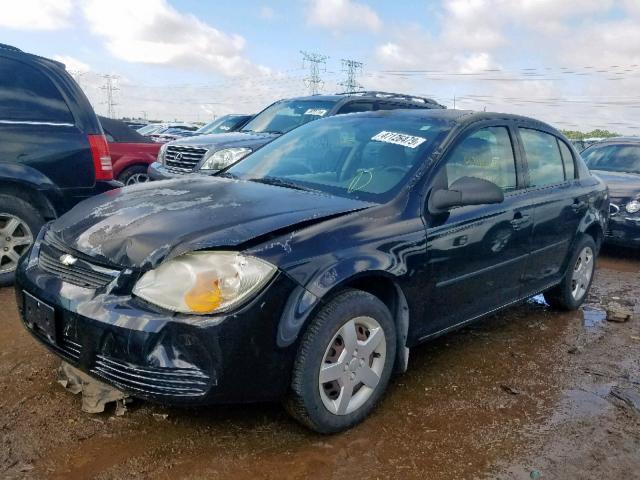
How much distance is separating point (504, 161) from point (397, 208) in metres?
1.28

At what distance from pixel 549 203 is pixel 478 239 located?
1056 millimetres

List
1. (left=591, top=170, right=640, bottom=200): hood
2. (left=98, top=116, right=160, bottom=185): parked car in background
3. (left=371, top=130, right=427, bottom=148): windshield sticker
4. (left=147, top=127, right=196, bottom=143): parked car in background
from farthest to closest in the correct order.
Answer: (left=147, top=127, right=196, bottom=143): parked car in background
(left=98, top=116, right=160, bottom=185): parked car in background
(left=591, top=170, right=640, bottom=200): hood
(left=371, top=130, right=427, bottom=148): windshield sticker

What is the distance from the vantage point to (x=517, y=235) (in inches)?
151

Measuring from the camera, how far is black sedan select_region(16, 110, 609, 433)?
2375mm

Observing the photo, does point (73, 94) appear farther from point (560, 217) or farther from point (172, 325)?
point (560, 217)

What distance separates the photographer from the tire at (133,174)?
363 inches

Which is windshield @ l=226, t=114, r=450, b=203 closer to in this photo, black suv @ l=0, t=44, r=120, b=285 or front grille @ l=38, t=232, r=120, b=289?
front grille @ l=38, t=232, r=120, b=289

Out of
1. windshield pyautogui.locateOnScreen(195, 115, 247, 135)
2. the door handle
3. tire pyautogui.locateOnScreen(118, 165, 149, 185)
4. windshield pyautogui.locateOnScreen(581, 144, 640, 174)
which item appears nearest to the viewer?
the door handle

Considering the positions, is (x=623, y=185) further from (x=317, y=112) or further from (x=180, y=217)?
(x=180, y=217)

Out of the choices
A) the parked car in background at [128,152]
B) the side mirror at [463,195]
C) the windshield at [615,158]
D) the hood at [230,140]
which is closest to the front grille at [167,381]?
the side mirror at [463,195]

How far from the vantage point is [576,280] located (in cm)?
500

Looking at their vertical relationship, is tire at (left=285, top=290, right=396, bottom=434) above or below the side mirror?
below

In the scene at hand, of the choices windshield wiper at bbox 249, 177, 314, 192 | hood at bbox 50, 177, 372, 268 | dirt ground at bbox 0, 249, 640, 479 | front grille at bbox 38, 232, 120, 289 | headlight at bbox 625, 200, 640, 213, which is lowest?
dirt ground at bbox 0, 249, 640, 479

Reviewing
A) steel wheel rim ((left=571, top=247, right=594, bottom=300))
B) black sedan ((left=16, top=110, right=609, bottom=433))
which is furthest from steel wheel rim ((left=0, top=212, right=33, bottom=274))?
steel wheel rim ((left=571, top=247, right=594, bottom=300))
